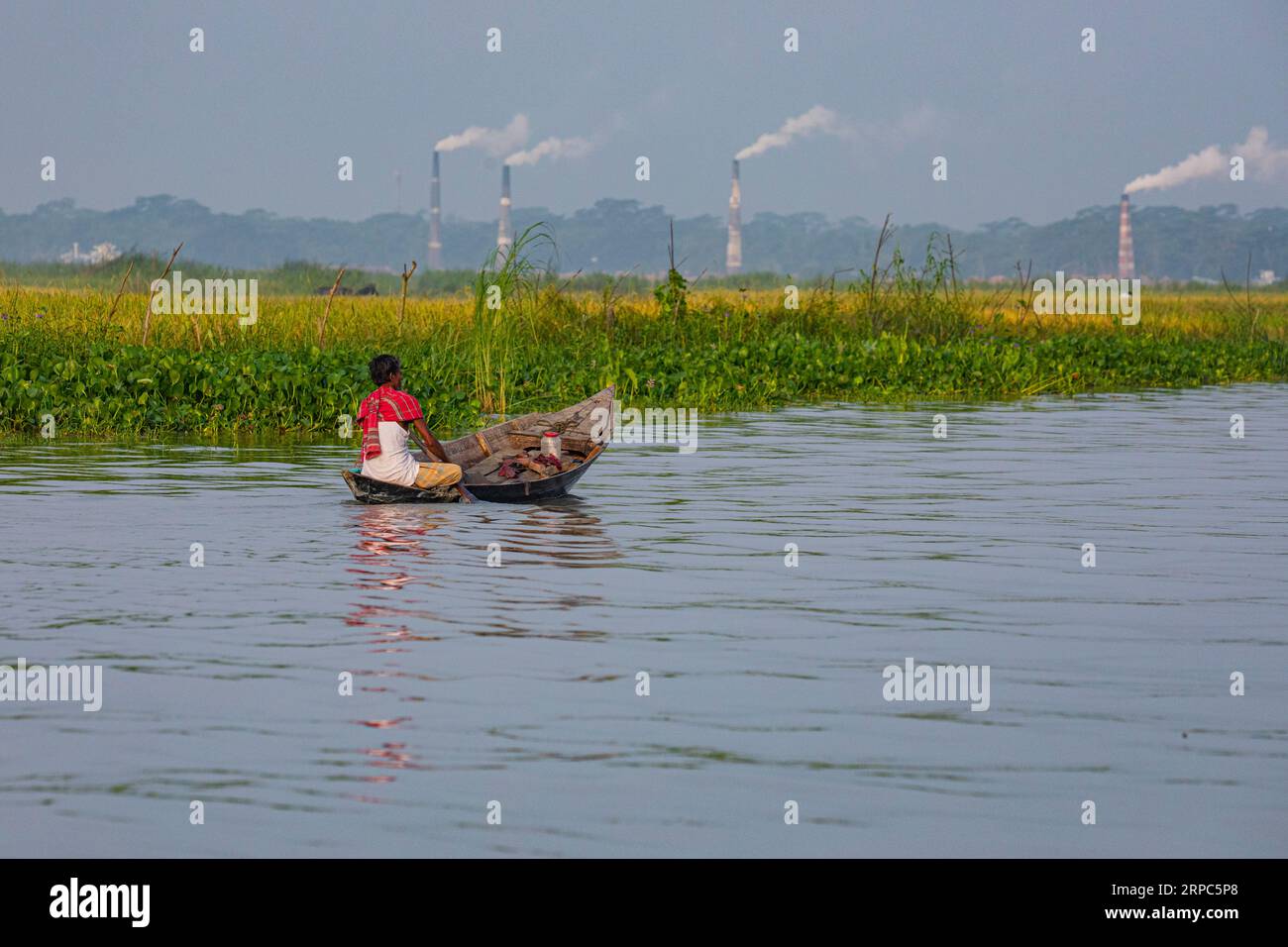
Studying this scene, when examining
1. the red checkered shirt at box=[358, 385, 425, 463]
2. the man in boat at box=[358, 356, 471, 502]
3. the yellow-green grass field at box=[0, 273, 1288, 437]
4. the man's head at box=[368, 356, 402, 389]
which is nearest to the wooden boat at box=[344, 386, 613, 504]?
the man in boat at box=[358, 356, 471, 502]

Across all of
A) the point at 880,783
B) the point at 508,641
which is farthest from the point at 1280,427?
the point at 880,783

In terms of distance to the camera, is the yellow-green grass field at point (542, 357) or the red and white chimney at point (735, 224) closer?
the yellow-green grass field at point (542, 357)

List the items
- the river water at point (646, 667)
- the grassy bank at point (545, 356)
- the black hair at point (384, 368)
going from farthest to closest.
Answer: the grassy bank at point (545, 356), the black hair at point (384, 368), the river water at point (646, 667)

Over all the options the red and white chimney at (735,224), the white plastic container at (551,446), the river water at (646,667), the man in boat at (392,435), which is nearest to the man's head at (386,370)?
the man in boat at (392,435)

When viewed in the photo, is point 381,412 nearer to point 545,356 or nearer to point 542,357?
point 542,357

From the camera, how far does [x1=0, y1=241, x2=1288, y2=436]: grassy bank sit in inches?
754

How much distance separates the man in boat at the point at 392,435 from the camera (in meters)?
13.1

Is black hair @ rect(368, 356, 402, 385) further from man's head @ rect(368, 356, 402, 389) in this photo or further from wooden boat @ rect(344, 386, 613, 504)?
wooden boat @ rect(344, 386, 613, 504)

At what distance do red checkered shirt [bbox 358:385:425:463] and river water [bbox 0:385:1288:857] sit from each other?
48cm

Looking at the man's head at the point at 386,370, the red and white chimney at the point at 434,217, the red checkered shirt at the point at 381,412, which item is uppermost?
the red and white chimney at the point at 434,217

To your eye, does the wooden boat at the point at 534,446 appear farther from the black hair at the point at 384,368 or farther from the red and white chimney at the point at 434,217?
the red and white chimney at the point at 434,217

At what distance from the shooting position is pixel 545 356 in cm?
2425

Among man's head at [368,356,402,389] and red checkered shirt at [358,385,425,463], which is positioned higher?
man's head at [368,356,402,389]
